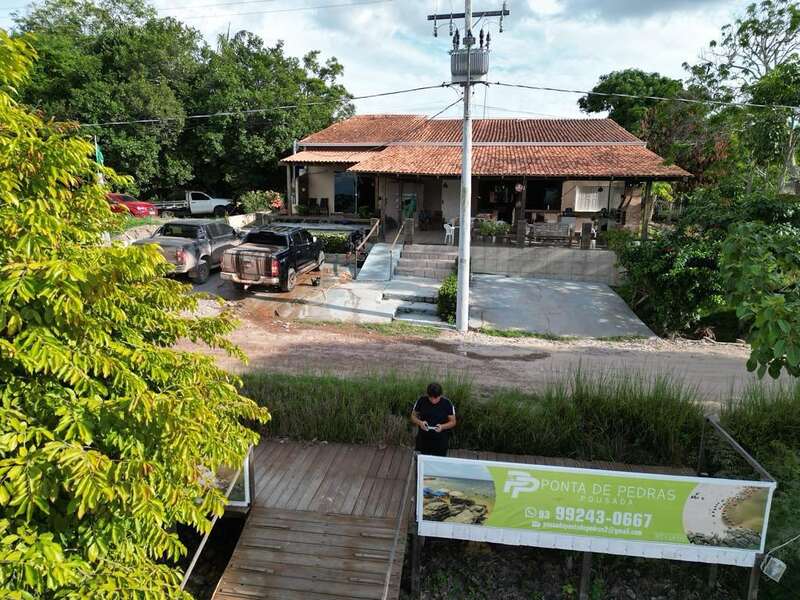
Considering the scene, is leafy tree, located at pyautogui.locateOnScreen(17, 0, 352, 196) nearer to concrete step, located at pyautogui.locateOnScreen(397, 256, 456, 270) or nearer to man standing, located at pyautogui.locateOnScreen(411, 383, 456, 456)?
concrete step, located at pyautogui.locateOnScreen(397, 256, 456, 270)

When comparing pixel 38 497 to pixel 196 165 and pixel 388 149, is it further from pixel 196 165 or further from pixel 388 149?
pixel 196 165

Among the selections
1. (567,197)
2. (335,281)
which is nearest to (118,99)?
(335,281)

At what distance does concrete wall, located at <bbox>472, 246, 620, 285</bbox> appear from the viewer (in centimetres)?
1841

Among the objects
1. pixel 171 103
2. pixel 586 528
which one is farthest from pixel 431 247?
pixel 171 103

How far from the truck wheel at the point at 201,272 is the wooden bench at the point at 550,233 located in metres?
10.5

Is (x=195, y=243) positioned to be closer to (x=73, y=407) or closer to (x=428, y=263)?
(x=428, y=263)

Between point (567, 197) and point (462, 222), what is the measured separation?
1178 cm

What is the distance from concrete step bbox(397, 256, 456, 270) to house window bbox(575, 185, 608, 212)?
748cm

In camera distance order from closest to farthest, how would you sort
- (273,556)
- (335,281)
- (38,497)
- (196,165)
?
(38,497)
(273,556)
(335,281)
(196,165)

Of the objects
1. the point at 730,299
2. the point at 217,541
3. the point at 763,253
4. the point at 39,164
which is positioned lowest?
the point at 217,541

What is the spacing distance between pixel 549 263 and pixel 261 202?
50.1 ft

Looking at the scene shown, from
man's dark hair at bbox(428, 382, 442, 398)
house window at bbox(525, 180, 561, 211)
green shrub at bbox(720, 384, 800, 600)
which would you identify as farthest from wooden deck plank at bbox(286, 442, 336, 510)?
house window at bbox(525, 180, 561, 211)

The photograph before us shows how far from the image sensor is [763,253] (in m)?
5.36

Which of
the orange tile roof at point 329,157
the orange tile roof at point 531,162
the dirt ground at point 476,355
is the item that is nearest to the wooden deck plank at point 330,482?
the dirt ground at point 476,355
